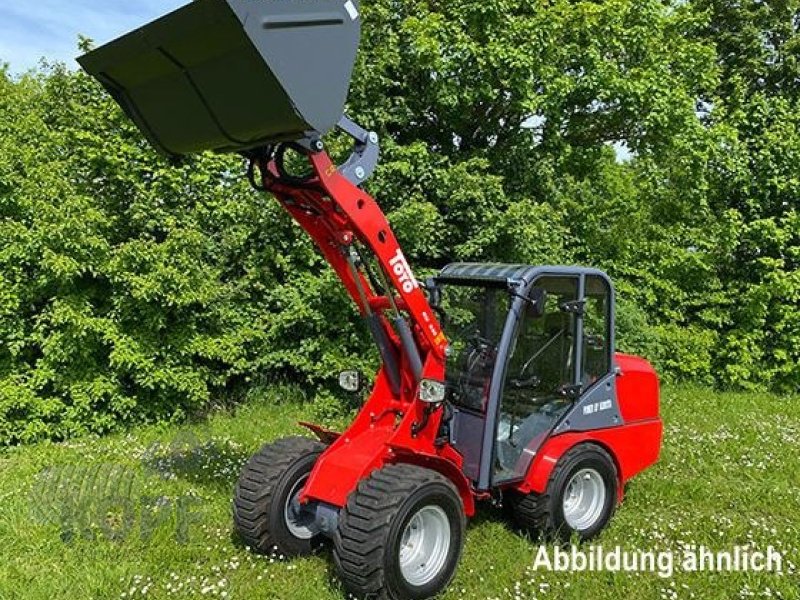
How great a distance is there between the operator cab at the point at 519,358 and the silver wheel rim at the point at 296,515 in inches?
40.9

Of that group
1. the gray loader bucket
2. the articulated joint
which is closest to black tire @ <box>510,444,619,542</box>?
the articulated joint

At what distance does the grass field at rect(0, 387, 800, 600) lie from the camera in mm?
3996

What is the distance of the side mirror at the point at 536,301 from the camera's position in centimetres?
437

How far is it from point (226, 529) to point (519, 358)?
2264 millimetres

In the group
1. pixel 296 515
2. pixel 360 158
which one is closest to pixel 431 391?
pixel 296 515

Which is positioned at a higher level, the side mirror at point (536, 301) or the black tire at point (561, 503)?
the side mirror at point (536, 301)

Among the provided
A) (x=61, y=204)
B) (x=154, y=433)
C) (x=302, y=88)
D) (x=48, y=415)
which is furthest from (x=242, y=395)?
(x=302, y=88)

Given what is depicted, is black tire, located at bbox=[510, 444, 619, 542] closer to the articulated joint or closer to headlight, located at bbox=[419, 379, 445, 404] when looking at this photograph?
headlight, located at bbox=[419, 379, 445, 404]

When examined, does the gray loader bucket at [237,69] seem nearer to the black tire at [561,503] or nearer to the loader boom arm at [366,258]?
the loader boom arm at [366,258]

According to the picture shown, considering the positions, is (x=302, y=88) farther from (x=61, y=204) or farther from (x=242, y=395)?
(x=242, y=395)

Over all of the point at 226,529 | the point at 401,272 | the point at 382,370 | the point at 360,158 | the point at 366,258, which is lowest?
the point at 226,529

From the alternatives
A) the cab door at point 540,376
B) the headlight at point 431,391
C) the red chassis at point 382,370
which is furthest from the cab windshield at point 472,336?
the headlight at point 431,391

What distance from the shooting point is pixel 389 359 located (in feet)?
14.6

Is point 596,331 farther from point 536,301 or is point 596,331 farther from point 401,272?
point 401,272
